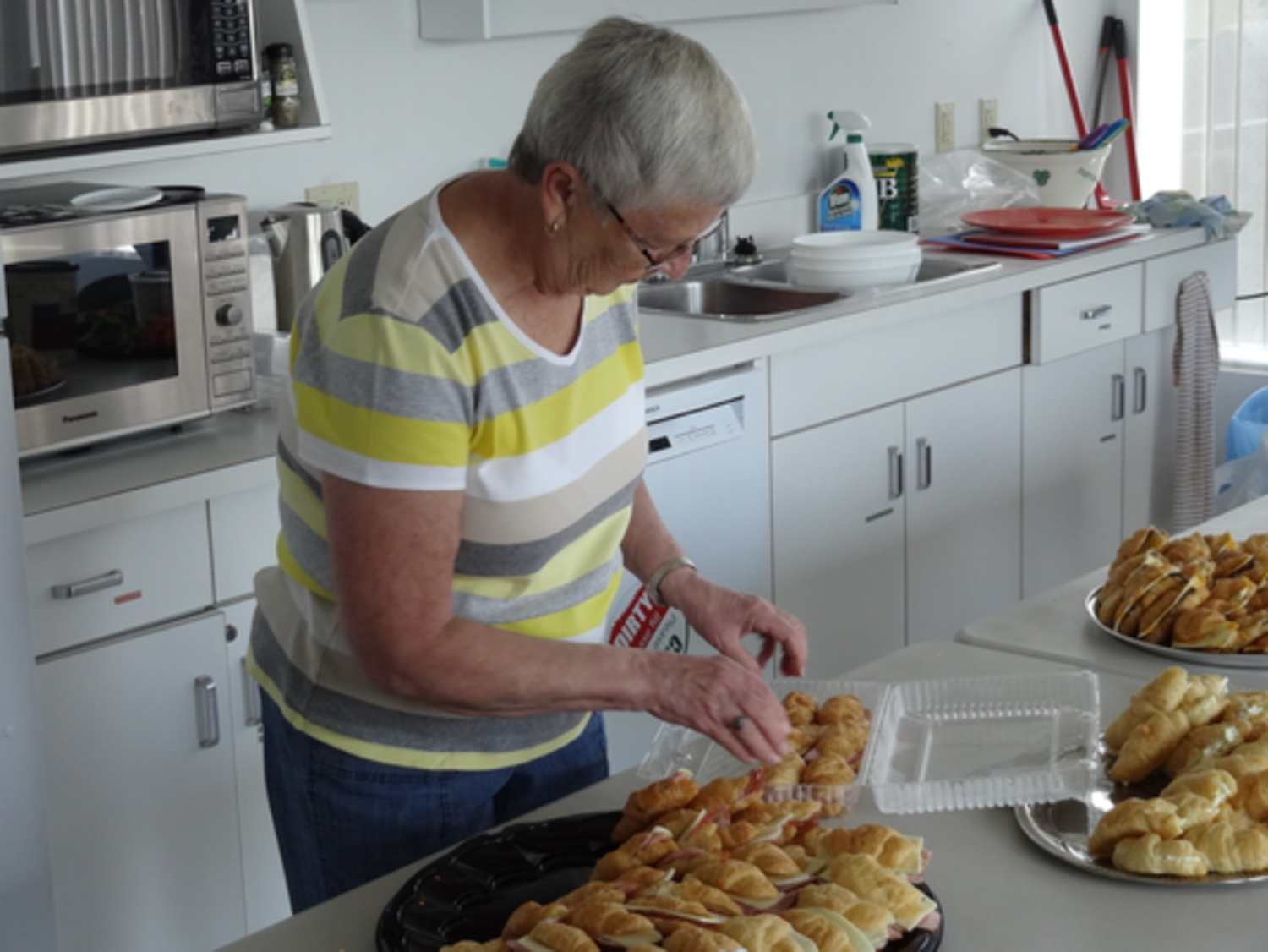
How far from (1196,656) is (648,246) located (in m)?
0.66

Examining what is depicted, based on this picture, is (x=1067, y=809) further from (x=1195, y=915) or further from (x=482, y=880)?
(x=482, y=880)

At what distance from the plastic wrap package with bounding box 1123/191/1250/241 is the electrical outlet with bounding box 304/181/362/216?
1903 millimetres

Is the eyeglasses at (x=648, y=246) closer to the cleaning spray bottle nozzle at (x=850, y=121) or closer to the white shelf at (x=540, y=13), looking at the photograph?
the white shelf at (x=540, y=13)

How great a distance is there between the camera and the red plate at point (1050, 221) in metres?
3.44

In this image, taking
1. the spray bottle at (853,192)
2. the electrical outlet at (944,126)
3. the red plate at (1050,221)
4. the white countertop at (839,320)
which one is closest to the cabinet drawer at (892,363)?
the white countertop at (839,320)

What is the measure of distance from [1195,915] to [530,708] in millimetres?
511

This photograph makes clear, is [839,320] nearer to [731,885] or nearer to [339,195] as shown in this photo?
[339,195]

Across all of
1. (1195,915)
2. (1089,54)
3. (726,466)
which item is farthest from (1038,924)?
(1089,54)

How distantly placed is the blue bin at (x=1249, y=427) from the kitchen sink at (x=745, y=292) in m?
0.90

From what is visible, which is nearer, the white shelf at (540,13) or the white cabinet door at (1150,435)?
the white shelf at (540,13)

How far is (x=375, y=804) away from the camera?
1.38 metres

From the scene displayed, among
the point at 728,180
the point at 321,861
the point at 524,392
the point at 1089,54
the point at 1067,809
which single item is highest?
the point at 1089,54

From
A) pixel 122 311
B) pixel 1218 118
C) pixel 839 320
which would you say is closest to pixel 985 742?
pixel 122 311

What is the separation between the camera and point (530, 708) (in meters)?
1.27
